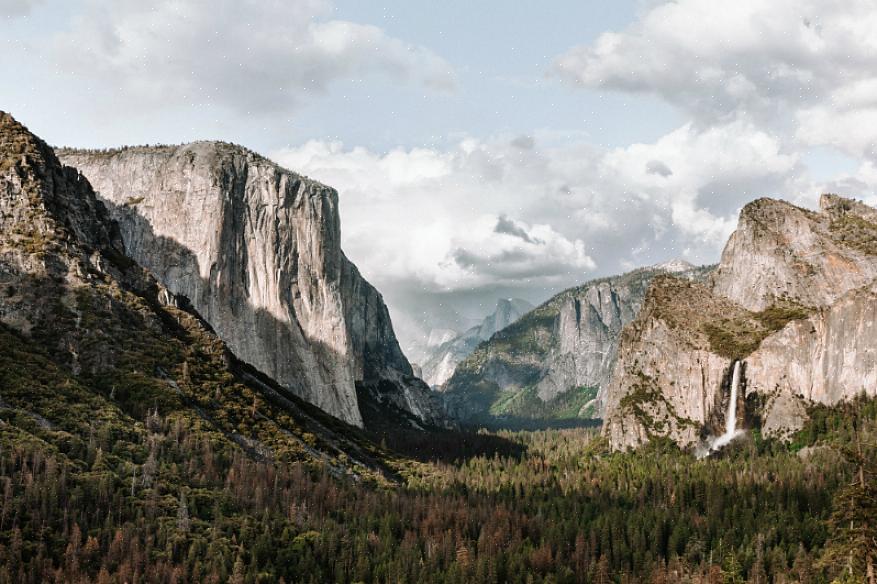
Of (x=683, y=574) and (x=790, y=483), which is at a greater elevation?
(x=790, y=483)

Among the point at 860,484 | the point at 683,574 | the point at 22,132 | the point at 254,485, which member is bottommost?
the point at 683,574

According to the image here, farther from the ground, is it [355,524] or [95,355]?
[95,355]

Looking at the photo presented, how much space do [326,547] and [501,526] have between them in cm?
4190

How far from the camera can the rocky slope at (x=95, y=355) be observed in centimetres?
12444

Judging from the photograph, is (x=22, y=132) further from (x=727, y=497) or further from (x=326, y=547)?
(x=727, y=497)

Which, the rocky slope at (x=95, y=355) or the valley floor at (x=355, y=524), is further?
the rocky slope at (x=95, y=355)

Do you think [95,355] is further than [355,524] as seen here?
Yes

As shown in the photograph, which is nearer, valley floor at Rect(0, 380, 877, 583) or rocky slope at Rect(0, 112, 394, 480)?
valley floor at Rect(0, 380, 877, 583)

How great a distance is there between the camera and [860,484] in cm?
7131

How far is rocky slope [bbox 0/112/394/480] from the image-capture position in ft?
408

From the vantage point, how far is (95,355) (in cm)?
15075

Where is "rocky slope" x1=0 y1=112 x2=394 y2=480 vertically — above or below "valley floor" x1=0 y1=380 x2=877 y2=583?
above

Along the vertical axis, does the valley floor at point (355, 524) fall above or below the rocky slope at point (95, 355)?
below

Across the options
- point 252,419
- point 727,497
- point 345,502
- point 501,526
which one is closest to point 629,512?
point 727,497
